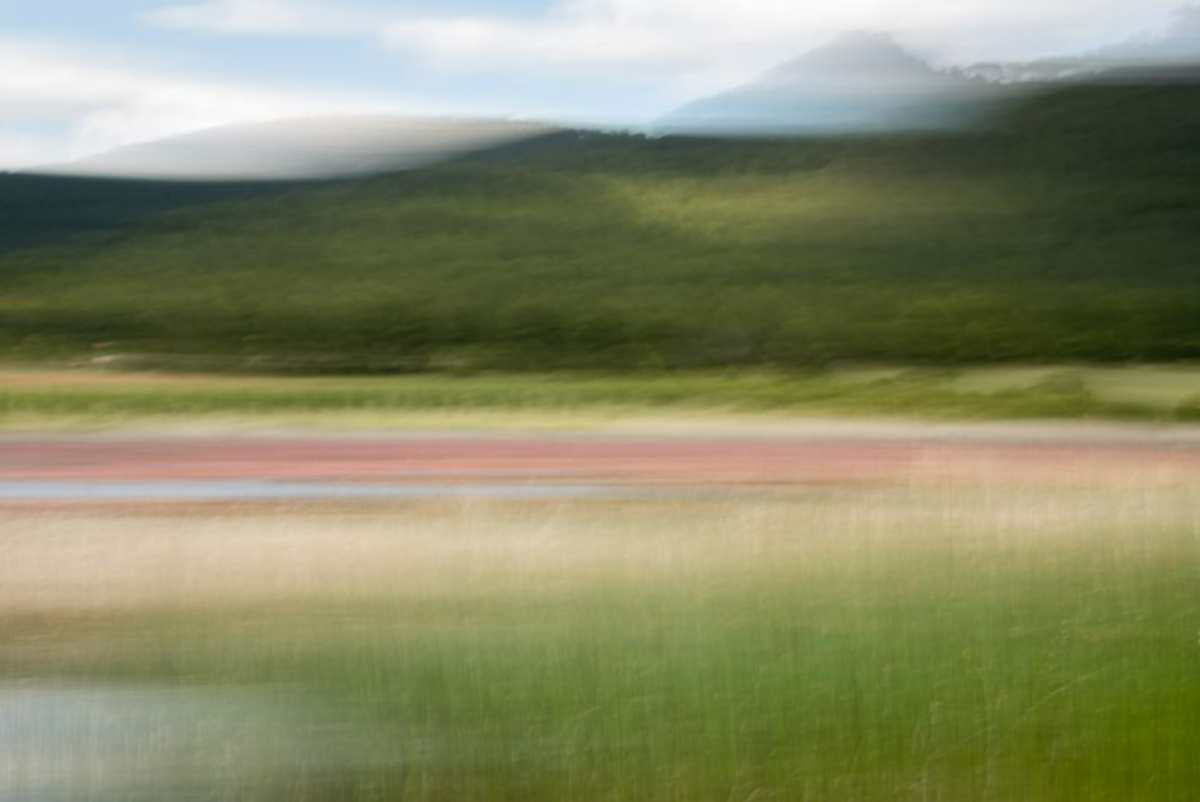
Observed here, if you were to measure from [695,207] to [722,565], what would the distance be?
319 ft

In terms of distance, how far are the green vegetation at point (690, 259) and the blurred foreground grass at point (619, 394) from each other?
6476mm

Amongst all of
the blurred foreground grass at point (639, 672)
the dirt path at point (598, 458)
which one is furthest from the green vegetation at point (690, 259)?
the blurred foreground grass at point (639, 672)

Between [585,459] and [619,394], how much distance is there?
28.6 m

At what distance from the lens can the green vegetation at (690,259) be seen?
8356cm

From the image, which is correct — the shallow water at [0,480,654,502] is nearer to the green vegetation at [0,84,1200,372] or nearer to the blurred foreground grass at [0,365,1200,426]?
the blurred foreground grass at [0,365,1200,426]

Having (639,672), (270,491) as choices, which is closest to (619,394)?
(270,491)

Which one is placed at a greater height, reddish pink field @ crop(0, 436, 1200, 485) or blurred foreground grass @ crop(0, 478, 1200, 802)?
blurred foreground grass @ crop(0, 478, 1200, 802)

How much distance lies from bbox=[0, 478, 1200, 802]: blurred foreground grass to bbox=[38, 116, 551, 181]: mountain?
105 metres

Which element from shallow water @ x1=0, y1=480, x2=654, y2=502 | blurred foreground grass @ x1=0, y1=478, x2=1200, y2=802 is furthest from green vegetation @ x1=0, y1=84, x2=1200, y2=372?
blurred foreground grass @ x1=0, y1=478, x2=1200, y2=802

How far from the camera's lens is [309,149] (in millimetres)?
123625

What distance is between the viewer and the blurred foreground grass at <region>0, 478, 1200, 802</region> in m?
8.55


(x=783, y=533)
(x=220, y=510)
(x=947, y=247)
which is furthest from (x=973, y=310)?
(x=783, y=533)

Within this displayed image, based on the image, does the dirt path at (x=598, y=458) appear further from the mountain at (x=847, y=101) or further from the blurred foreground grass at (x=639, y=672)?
the mountain at (x=847, y=101)

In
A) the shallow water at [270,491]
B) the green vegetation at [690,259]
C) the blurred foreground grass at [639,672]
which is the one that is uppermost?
the blurred foreground grass at [639,672]
